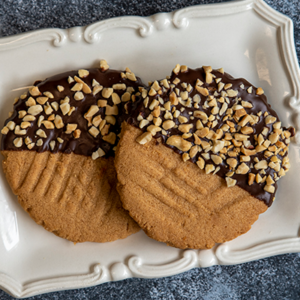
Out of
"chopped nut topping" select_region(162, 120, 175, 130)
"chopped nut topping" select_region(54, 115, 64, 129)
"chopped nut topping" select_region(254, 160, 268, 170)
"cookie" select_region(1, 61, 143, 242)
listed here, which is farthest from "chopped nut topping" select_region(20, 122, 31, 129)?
"chopped nut topping" select_region(254, 160, 268, 170)

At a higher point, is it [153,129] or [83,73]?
[83,73]

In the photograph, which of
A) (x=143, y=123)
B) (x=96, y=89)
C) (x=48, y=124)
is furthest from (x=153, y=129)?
(x=48, y=124)

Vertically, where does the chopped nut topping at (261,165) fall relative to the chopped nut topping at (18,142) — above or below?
below

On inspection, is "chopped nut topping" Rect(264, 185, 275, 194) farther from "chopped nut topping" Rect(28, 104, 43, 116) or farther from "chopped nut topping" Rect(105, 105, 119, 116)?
"chopped nut topping" Rect(28, 104, 43, 116)

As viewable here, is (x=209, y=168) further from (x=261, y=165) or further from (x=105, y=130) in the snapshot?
(x=105, y=130)

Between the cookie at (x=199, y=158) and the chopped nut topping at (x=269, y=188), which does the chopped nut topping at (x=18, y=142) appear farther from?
the chopped nut topping at (x=269, y=188)

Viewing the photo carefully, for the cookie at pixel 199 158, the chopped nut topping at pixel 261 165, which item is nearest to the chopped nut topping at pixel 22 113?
the cookie at pixel 199 158

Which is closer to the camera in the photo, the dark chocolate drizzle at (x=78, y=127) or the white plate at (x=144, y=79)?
the dark chocolate drizzle at (x=78, y=127)
